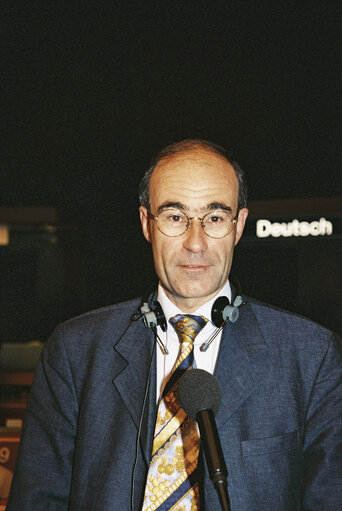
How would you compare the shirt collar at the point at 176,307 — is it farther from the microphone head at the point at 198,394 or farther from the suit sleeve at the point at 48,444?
the microphone head at the point at 198,394

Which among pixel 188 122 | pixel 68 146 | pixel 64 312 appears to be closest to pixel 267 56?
pixel 188 122

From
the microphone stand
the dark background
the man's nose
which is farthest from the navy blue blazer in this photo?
the dark background

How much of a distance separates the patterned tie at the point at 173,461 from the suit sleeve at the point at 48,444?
37cm

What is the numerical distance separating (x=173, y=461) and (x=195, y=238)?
79 cm

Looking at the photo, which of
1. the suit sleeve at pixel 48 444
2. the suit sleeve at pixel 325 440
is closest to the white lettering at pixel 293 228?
the suit sleeve at pixel 325 440

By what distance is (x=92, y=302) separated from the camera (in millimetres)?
3850

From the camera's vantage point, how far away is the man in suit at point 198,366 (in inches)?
63.3

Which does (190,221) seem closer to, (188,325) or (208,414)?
(188,325)

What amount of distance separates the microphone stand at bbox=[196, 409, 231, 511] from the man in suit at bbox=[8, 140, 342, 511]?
22.7 inches

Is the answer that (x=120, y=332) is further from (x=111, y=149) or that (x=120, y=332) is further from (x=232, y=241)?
(x=111, y=149)

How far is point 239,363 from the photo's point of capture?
1743 mm

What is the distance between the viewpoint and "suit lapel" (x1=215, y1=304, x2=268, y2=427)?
65.8 inches

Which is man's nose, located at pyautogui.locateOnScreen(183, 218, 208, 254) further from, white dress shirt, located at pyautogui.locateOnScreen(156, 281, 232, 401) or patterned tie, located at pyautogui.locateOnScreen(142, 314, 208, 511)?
patterned tie, located at pyautogui.locateOnScreen(142, 314, 208, 511)

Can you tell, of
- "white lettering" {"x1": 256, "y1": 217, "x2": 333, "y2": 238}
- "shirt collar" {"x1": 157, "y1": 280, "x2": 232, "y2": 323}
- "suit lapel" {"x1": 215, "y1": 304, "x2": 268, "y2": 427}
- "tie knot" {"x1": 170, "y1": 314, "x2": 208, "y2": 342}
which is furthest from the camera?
"white lettering" {"x1": 256, "y1": 217, "x2": 333, "y2": 238}
